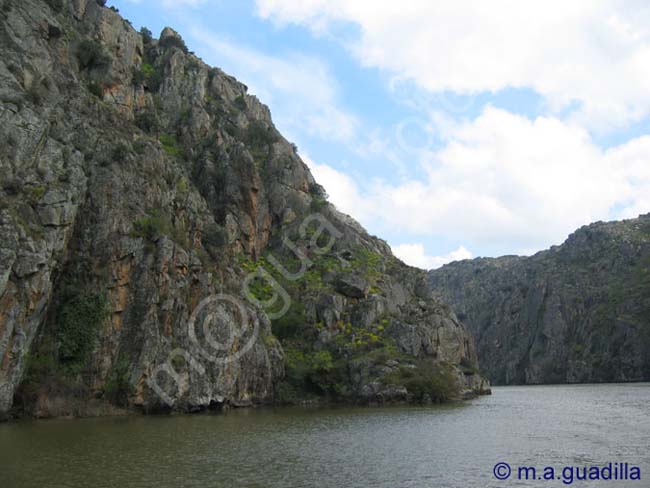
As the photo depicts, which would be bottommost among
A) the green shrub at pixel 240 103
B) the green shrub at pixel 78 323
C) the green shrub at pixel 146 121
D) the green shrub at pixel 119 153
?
the green shrub at pixel 78 323

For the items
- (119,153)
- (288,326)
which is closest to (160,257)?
(119,153)

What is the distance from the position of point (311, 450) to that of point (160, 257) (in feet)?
121

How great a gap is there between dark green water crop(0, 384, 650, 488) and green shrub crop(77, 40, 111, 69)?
171 feet

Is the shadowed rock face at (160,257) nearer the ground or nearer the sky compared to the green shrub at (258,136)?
nearer the ground

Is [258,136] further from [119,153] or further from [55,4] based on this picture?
[119,153]

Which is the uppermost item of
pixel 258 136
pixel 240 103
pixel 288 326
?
pixel 240 103

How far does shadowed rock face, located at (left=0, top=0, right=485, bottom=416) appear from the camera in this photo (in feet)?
192

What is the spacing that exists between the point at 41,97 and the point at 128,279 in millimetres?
22240

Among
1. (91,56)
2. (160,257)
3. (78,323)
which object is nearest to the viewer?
(78,323)

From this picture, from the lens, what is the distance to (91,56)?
8456cm

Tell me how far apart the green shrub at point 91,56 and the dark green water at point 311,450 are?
5204 centimetres

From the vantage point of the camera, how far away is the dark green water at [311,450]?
93.2 ft

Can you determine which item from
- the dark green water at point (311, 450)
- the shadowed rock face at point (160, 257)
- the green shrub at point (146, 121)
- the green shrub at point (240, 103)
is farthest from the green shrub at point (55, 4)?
the dark green water at point (311, 450)

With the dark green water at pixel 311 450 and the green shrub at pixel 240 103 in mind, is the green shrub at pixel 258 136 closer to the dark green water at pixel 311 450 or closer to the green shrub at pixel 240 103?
the green shrub at pixel 240 103
